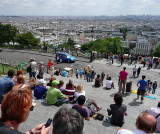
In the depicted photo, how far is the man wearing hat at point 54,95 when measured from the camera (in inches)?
241

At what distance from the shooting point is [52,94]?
6129mm

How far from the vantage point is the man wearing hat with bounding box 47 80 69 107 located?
6.13 metres

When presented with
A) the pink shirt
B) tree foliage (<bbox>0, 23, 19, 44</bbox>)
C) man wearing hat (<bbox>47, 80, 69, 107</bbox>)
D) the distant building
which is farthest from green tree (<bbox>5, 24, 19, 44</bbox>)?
the distant building

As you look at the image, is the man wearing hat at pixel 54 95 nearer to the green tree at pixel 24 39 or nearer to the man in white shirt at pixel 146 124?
the man in white shirt at pixel 146 124

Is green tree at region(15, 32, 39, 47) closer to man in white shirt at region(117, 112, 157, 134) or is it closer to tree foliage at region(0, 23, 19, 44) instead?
tree foliage at region(0, 23, 19, 44)

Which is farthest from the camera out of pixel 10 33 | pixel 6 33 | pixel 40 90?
pixel 10 33

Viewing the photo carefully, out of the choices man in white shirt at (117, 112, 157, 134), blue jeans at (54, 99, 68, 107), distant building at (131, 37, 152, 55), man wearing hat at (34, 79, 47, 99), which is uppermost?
man in white shirt at (117, 112, 157, 134)

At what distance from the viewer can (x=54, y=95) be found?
614cm

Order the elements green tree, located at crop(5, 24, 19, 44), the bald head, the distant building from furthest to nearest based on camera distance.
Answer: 1. the distant building
2. green tree, located at crop(5, 24, 19, 44)
3. the bald head

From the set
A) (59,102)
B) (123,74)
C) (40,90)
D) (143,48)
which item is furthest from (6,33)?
(143,48)

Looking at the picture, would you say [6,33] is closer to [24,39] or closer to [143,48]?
[24,39]

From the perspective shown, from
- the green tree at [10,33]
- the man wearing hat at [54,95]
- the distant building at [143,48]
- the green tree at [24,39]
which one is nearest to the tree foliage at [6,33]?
the green tree at [10,33]

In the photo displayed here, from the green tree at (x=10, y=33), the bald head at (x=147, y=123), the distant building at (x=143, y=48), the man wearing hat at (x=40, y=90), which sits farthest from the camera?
the distant building at (x=143, y=48)

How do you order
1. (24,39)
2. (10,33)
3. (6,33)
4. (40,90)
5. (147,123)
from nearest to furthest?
(147,123) → (40,90) → (6,33) → (24,39) → (10,33)
